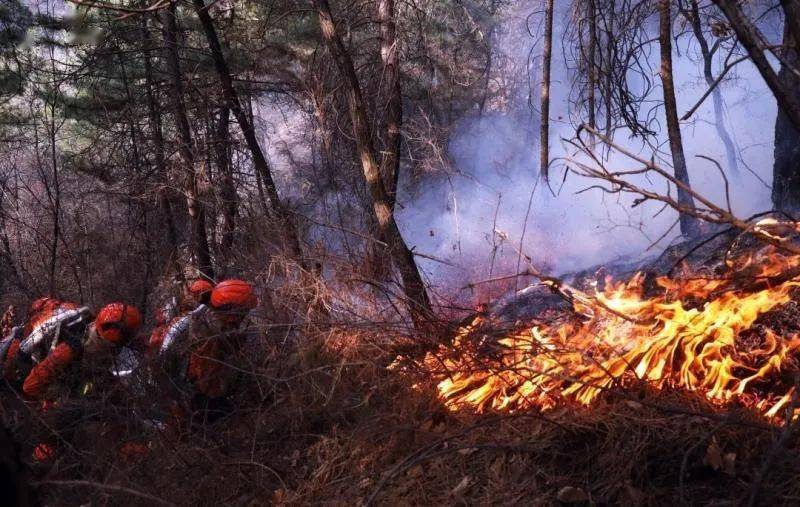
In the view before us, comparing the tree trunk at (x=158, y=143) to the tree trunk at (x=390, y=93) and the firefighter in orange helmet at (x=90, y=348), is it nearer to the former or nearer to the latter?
the tree trunk at (x=390, y=93)

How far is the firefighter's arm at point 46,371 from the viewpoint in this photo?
5055mm

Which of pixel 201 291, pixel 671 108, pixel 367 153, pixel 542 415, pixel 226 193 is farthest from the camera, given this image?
pixel 671 108

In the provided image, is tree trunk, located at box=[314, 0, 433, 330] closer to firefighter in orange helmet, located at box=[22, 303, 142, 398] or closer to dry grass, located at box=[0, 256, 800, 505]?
dry grass, located at box=[0, 256, 800, 505]

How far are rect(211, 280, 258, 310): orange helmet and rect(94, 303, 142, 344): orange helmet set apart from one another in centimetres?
68

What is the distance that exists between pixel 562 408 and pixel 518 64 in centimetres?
2216

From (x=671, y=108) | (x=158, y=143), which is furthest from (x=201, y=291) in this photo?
(x=671, y=108)

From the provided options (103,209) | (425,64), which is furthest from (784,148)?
(103,209)

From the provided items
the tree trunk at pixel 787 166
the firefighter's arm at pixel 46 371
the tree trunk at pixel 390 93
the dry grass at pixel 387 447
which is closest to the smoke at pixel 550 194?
the tree trunk at pixel 390 93

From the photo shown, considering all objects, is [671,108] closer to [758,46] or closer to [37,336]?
[758,46]

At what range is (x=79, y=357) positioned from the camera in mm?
5227

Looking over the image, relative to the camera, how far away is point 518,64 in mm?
24328

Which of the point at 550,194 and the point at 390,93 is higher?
the point at 550,194

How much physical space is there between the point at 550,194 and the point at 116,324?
13.4 m

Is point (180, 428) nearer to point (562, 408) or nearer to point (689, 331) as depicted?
point (562, 408)
